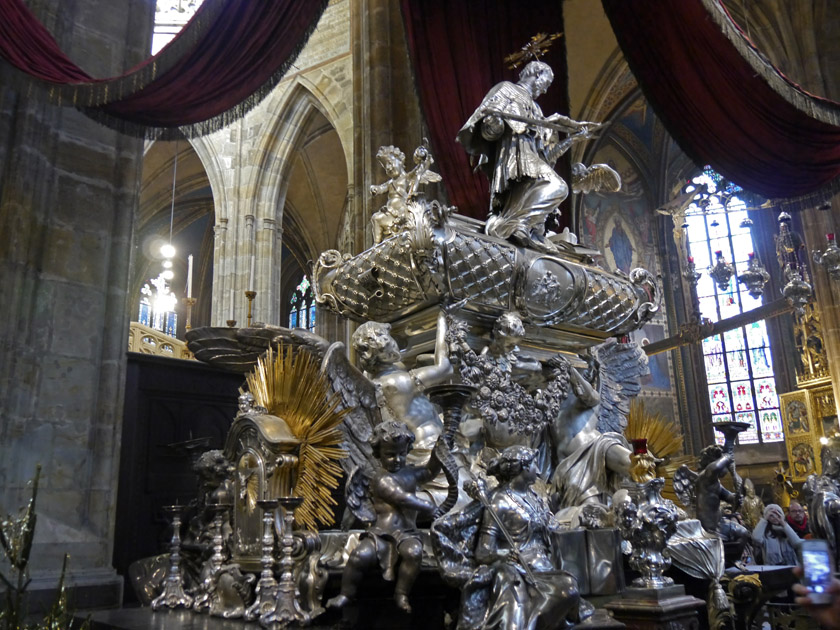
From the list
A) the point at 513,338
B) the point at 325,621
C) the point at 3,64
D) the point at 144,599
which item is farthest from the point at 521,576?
the point at 3,64

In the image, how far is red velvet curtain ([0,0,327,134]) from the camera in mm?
4141

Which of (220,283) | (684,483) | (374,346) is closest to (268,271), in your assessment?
(220,283)

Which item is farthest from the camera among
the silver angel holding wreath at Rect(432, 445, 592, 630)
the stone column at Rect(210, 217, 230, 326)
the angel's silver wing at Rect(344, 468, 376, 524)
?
the stone column at Rect(210, 217, 230, 326)

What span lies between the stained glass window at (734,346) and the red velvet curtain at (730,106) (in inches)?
423

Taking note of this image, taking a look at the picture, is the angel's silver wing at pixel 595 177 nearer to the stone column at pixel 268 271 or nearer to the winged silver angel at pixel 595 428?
the winged silver angel at pixel 595 428

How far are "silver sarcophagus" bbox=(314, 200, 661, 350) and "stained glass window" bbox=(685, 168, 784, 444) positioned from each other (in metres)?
12.0

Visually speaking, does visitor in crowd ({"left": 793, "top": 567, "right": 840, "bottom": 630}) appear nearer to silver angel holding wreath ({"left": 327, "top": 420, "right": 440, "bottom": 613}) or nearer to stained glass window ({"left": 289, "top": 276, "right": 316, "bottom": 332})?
silver angel holding wreath ({"left": 327, "top": 420, "right": 440, "bottom": 613})

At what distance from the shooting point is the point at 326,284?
14.1ft

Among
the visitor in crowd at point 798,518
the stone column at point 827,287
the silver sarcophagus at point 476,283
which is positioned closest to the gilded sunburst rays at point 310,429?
the silver sarcophagus at point 476,283

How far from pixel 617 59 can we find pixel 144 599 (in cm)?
1109

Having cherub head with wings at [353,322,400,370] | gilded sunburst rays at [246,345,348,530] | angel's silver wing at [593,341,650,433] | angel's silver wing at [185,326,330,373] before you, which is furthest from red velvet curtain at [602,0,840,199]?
gilded sunburst rays at [246,345,348,530]

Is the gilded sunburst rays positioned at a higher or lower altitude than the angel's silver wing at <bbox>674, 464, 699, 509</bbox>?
higher

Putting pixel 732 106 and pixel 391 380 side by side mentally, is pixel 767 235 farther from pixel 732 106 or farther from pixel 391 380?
pixel 391 380

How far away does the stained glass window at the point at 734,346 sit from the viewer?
15.7 meters
